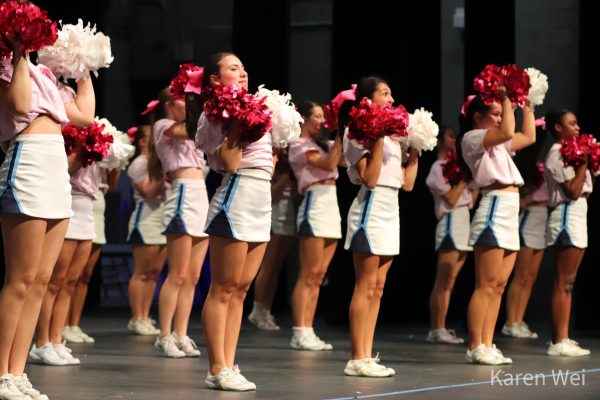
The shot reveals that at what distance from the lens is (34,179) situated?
4.57 meters

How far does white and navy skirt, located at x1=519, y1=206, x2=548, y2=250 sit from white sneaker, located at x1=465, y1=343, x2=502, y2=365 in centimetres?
238

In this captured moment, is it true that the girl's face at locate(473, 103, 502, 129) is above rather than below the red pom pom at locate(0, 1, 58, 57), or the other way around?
below

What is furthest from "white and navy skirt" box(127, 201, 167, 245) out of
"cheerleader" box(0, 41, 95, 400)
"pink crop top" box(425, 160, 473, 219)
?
"cheerleader" box(0, 41, 95, 400)

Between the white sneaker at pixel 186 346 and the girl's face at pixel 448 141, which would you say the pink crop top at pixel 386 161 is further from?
the girl's face at pixel 448 141

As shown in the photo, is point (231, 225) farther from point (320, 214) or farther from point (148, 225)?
point (148, 225)

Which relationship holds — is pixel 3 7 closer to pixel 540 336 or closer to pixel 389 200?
pixel 389 200

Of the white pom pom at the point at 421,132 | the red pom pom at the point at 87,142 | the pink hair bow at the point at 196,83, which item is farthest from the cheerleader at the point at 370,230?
the red pom pom at the point at 87,142

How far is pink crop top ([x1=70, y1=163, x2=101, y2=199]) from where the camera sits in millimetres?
6875

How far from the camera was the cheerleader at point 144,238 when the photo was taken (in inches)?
350

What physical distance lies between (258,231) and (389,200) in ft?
3.70

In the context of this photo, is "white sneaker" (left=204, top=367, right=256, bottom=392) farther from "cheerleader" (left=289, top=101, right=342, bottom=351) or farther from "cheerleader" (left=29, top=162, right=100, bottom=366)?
"cheerleader" (left=289, top=101, right=342, bottom=351)

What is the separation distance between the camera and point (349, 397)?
5.11m

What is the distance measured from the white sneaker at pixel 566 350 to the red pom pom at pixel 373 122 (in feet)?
7.52

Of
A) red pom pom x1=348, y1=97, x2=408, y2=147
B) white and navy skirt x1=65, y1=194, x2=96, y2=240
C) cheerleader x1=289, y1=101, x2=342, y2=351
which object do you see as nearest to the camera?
red pom pom x1=348, y1=97, x2=408, y2=147
